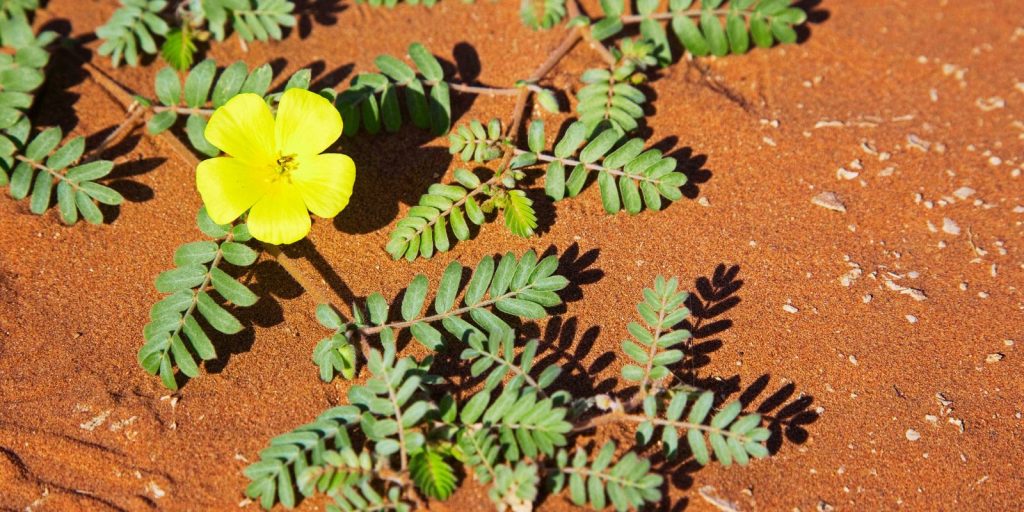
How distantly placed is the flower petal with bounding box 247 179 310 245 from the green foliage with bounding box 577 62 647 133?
102 centimetres

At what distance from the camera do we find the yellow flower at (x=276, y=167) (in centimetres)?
245

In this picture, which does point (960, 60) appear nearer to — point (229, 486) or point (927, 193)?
point (927, 193)

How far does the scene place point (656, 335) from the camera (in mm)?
2363

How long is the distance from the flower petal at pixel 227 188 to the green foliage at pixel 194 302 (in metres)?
0.14

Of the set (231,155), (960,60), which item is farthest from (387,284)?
(960,60)

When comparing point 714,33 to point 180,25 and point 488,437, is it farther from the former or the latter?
point 180,25

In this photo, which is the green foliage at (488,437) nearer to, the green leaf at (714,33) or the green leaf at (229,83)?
the green leaf at (229,83)

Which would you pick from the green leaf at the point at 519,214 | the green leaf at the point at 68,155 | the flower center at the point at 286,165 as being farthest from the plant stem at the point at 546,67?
the green leaf at the point at 68,155

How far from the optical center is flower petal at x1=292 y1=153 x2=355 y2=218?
249 cm

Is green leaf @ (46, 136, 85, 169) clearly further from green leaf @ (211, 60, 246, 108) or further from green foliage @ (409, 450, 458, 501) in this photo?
green foliage @ (409, 450, 458, 501)

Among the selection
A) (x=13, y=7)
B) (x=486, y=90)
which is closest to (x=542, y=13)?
(x=486, y=90)

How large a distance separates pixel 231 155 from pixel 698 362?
149cm

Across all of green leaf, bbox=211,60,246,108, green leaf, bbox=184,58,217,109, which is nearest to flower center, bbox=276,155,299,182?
green leaf, bbox=211,60,246,108

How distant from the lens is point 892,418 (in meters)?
2.44
